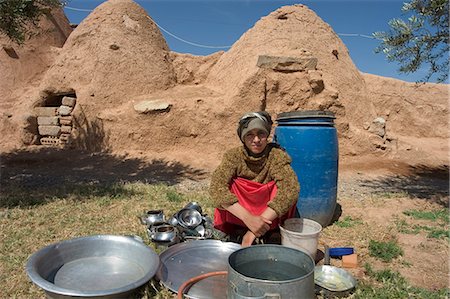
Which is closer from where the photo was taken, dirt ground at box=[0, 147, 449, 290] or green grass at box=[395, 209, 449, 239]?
dirt ground at box=[0, 147, 449, 290]

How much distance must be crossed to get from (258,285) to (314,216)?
2137 mm

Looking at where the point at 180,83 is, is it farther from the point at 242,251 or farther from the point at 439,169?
the point at 242,251

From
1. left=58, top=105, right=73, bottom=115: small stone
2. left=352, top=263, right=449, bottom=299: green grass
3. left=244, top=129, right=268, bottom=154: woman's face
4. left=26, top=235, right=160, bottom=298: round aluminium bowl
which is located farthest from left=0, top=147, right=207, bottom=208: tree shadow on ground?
left=352, top=263, right=449, bottom=299: green grass

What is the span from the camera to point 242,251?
206 centimetres

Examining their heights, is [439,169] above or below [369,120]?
below

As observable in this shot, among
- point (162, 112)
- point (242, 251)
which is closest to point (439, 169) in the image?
point (162, 112)

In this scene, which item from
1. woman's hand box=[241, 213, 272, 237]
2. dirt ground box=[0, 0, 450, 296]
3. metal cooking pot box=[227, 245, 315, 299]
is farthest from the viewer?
dirt ground box=[0, 0, 450, 296]

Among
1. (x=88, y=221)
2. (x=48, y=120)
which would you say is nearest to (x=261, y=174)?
(x=88, y=221)

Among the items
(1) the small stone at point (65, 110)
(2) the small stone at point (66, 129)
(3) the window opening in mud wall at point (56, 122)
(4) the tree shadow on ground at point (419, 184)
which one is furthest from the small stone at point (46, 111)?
(4) the tree shadow on ground at point (419, 184)

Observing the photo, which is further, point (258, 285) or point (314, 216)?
point (314, 216)

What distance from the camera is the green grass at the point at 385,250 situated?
9.86 ft

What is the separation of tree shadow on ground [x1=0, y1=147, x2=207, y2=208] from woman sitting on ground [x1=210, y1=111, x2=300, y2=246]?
2.46m

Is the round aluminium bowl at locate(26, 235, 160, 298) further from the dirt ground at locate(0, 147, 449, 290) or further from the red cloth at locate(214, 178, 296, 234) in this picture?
the dirt ground at locate(0, 147, 449, 290)

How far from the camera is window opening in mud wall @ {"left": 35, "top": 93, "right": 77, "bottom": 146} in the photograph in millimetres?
9262
